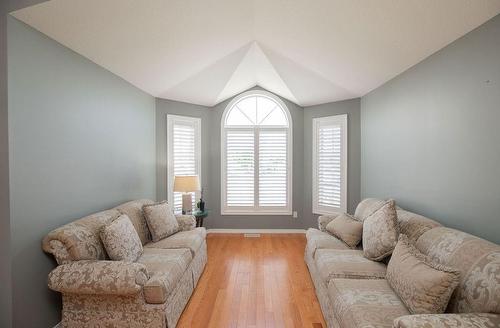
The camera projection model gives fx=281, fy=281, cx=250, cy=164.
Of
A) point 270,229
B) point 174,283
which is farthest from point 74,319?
point 270,229

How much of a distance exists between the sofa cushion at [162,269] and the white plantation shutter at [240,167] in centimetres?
242

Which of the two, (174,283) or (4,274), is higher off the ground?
(4,274)

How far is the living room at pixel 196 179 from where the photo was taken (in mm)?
1945

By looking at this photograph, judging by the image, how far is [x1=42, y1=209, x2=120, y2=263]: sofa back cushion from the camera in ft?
6.98

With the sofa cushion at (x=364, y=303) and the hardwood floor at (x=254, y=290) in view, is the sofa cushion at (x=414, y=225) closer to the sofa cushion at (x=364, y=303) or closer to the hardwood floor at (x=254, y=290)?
the sofa cushion at (x=364, y=303)

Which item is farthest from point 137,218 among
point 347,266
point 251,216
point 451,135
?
point 451,135

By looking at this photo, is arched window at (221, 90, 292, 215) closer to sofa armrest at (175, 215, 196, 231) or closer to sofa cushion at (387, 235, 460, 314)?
sofa armrest at (175, 215, 196, 231)

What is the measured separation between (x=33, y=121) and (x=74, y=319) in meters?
1.54

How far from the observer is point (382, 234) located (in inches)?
96.5

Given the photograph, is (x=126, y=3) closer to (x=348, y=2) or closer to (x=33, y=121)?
(x=33, y=121)

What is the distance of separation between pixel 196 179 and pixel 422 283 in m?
3.23

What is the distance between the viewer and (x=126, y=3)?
2.20 meters

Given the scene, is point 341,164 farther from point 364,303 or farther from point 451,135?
point 364,303

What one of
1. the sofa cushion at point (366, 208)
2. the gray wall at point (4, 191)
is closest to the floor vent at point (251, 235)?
the sofa cushion at point (366, 208)
